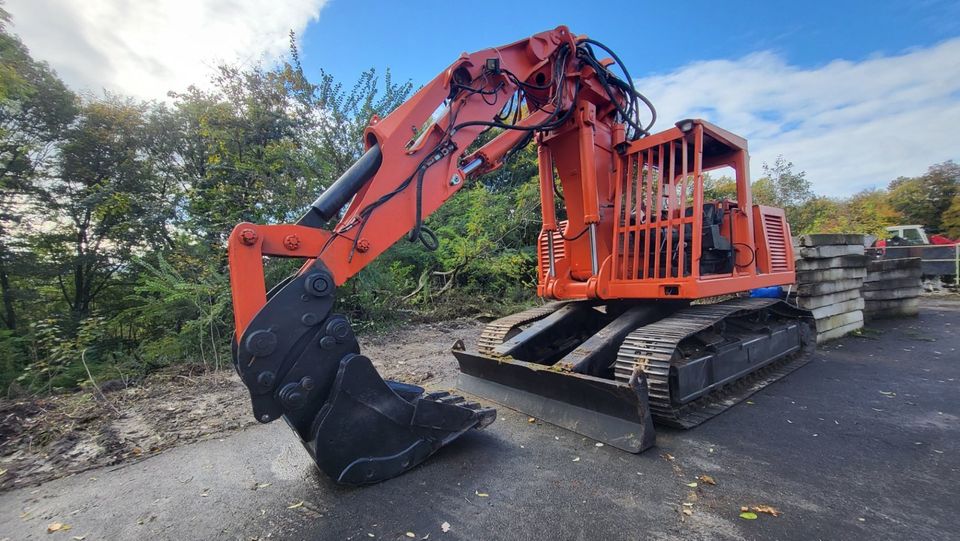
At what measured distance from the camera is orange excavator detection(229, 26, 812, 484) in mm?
→ 2191

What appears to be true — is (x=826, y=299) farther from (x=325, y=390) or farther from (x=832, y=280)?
(x=325, y=390)

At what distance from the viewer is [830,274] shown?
19.9 feet

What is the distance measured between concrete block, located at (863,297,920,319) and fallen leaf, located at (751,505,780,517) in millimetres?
7612

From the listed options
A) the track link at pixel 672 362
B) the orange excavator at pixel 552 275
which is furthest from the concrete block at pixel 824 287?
the track link at pixel 672 362

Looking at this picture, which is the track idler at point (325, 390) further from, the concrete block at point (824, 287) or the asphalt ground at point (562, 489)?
the concrete block at point (824, 287)

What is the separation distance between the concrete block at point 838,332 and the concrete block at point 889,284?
1.18 m

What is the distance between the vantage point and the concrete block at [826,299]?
5773mm

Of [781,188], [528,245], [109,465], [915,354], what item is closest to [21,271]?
[109,465]

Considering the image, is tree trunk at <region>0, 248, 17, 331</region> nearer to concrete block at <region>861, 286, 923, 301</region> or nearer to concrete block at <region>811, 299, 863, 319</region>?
concrete block at <region>811, 299, 863, 319</region>

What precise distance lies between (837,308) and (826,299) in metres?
0.46

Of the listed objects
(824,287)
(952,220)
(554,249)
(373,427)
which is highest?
(952,220)

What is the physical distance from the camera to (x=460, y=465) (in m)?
2.68

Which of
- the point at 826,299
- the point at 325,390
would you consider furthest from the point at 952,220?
the point at 325,390

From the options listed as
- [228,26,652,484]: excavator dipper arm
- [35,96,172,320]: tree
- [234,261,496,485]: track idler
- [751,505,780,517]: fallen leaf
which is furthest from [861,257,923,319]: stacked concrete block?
[35,96,172,320]: tree
